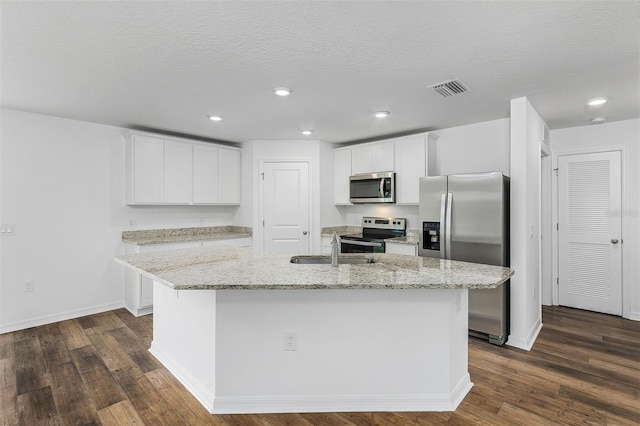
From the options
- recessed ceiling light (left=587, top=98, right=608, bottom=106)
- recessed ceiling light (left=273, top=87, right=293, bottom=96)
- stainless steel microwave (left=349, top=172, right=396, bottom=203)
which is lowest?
stainless steel microwave (left=349, top=172, right=396, bottom=203)

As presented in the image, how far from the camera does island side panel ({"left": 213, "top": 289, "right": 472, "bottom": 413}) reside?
205cm

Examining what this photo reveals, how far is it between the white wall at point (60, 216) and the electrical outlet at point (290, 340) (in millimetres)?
3225

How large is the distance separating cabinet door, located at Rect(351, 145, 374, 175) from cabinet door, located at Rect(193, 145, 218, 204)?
2128mm

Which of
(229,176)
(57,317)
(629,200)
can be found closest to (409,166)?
(629,200)

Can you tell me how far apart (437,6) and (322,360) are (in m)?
2.17

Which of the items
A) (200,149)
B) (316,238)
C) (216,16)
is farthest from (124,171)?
(216,16)

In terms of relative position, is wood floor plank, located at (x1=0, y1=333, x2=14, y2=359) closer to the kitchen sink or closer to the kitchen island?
the kitchen island

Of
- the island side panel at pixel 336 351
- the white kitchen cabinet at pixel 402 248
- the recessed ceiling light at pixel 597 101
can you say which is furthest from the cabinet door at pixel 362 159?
the island side panel at pixel 336 351

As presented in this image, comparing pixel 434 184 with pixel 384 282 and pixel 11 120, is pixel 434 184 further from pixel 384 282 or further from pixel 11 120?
pixel 11 120

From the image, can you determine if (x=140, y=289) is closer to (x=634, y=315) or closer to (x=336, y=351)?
(x=336, y=351)

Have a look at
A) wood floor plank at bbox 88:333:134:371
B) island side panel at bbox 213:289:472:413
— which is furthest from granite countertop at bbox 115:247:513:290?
wood floor plank at bbox 88:333:134:371

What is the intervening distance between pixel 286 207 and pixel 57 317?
3113 millimetres

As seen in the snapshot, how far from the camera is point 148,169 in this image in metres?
4.19

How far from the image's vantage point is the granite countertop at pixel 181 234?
13.3ft
